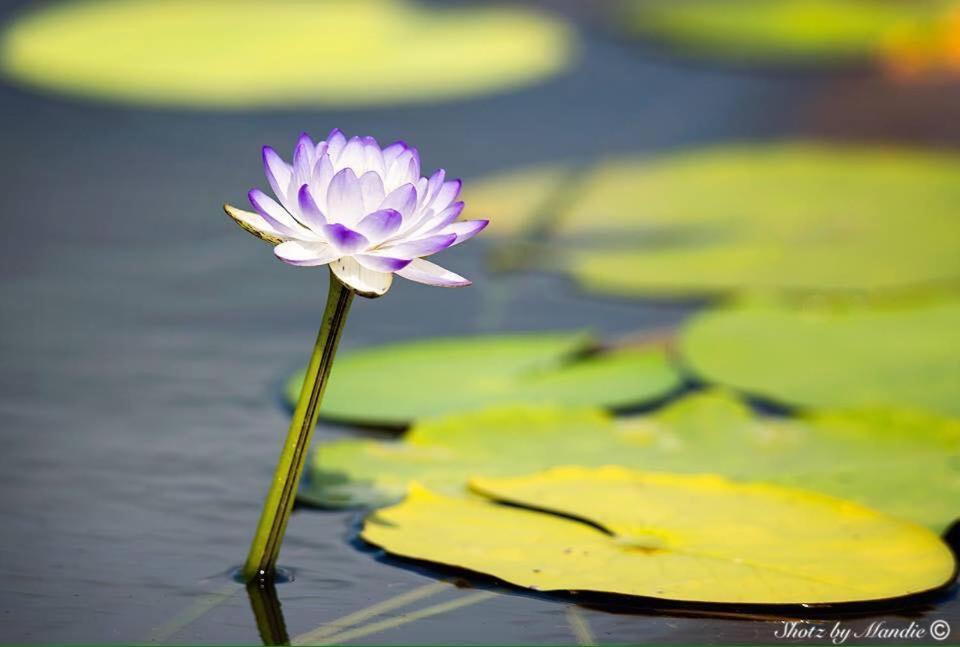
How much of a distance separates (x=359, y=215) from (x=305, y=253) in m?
0.06

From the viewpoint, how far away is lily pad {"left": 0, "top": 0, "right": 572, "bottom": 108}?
3.67 m

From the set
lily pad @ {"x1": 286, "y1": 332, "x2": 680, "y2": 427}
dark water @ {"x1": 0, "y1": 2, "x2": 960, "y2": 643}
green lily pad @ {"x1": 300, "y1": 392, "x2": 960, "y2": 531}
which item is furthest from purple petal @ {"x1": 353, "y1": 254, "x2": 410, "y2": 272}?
lily pad @ {"x1": 286, "y1": 332, "x2": 680, "y2": 427}

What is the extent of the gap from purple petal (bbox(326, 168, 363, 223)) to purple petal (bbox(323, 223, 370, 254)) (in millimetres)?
15

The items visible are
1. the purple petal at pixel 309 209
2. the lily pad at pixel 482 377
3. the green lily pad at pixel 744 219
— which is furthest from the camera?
the green lily pad at pixel 744 219

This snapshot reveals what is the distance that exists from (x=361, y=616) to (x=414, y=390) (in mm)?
685

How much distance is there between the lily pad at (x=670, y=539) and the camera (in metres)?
1.43

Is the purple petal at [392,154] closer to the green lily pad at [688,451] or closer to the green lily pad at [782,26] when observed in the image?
the green lily pad at [688,451]

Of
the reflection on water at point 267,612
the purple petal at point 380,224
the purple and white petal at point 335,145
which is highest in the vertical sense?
the purple and white petal at point 335,145

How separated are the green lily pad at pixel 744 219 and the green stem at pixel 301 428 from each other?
4.15 feet

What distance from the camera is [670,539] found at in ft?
4.99

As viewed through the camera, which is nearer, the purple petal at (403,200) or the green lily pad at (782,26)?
the purple petal at (403,200)

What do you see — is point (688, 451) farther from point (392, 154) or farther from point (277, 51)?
point (277, 51)

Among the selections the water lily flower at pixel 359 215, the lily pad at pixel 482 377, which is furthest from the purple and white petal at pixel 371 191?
the lily pad at pixel 482 377

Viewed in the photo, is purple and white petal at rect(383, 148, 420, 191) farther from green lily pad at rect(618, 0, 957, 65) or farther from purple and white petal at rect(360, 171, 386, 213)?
green lily pad at rect(618, 0, 957, 65)
